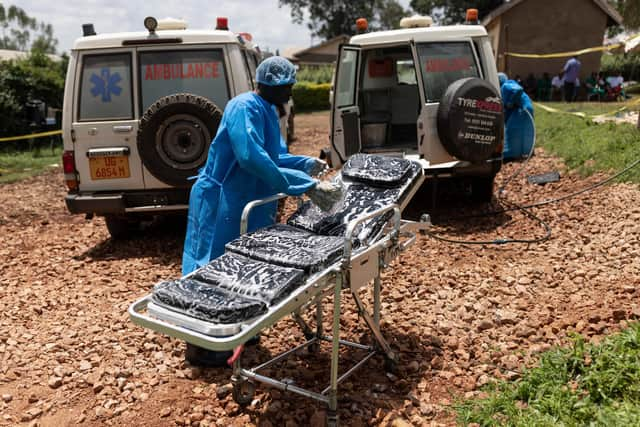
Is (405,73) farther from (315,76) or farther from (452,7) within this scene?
(452,7)

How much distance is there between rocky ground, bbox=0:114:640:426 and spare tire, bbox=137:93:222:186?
96cm

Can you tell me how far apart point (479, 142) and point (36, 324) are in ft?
15.3

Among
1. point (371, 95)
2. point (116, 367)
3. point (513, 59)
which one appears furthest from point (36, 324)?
point (513, 59)

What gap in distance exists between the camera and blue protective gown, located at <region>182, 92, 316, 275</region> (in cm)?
323

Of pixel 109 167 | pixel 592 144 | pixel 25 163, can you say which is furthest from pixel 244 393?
pixel 25 163

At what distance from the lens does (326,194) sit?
3412 mm

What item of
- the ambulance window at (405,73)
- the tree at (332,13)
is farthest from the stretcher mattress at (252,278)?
the tree at (332,13)

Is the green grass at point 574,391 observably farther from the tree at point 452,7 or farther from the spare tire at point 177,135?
the tree at point 452,7

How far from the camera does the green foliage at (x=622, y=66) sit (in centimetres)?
2609

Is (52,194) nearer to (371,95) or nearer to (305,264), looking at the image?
(371,95)

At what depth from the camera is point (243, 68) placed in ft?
19.1

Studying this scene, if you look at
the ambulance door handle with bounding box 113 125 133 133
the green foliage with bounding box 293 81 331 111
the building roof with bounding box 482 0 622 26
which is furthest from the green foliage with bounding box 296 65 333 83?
the ambulance door handle with bounding box 113 125 133 133

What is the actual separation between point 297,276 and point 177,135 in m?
3.35

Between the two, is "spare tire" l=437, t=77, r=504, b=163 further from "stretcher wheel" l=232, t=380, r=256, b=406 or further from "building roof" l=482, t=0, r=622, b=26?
"building roof" l=482, t=0, r=622, b=26
